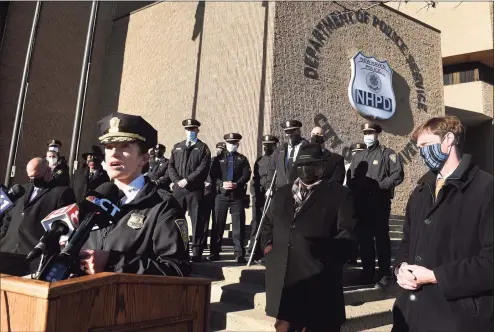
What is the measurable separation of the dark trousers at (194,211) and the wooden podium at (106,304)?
4.21 m

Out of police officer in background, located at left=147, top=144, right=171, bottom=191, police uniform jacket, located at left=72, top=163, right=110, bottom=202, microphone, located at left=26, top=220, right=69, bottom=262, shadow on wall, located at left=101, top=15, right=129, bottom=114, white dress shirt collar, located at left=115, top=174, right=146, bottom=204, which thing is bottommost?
microphone, located at left=26, top=220, right=69, bottom=262

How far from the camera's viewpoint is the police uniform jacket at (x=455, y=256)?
1938mm

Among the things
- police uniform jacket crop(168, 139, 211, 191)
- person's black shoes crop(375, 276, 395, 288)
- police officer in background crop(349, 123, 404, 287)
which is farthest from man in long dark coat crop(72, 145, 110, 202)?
person's black shoes crop(375, 276, 395, 288)

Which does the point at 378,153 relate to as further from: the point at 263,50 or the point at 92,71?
the point at 92,71

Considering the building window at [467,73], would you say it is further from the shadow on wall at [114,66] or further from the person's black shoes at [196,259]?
the person's black shoes at [196,259]

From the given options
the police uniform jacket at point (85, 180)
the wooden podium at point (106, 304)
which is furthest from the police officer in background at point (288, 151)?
the wooden podium at point (106, 304)

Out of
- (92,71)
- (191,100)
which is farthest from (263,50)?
(92,71)

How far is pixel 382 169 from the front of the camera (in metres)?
5.58

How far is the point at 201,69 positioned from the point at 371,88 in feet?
17.2

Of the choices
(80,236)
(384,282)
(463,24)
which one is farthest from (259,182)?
(463,24)

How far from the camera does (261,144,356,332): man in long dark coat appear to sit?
9.77 ft

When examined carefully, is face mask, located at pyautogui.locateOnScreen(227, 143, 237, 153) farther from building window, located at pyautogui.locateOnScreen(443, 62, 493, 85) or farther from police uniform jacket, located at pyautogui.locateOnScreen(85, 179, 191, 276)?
building window, located at pyautogui.locateOnScreen(443, 62, 493, 85)

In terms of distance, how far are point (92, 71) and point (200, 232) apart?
12233 mm

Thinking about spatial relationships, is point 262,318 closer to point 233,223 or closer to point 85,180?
point 233,223
